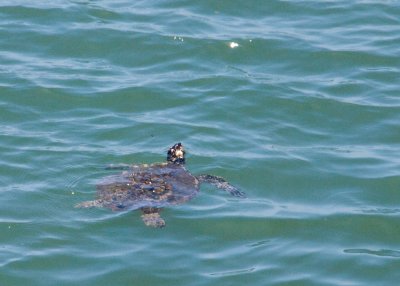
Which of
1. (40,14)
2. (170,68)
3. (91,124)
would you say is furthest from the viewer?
(40,14)

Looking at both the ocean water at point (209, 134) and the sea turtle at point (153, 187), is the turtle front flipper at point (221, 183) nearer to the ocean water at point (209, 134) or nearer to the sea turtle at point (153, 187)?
the sea turtle at point (153, 187)

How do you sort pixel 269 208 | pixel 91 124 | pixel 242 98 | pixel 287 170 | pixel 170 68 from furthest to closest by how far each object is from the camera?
1. pixel 170 68
2. pixel 242 98
3. pixel 91 124
4. pixel 287 170
5. pixel 269 208

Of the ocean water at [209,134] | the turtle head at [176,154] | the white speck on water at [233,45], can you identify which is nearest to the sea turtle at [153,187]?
the turtle head at [176,154]

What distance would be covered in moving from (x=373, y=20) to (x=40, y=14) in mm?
6680

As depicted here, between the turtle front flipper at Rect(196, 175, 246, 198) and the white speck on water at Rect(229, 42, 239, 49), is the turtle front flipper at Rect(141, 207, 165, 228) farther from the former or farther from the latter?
the white speck on water at Rect(229, 42, 239, 49)

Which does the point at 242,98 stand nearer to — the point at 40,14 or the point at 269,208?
the point at 269,208

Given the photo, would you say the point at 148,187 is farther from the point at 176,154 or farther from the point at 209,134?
the point at 209,134

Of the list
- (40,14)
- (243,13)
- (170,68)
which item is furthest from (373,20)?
(40,14)

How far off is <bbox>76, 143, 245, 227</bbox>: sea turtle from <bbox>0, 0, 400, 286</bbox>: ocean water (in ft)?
0.53

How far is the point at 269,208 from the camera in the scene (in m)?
12.7

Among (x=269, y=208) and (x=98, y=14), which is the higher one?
(x=98, y=14)

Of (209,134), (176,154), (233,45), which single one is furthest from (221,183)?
(233,45)

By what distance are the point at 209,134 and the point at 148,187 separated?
2.35 meters

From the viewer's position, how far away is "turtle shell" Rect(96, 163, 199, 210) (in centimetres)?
1231
